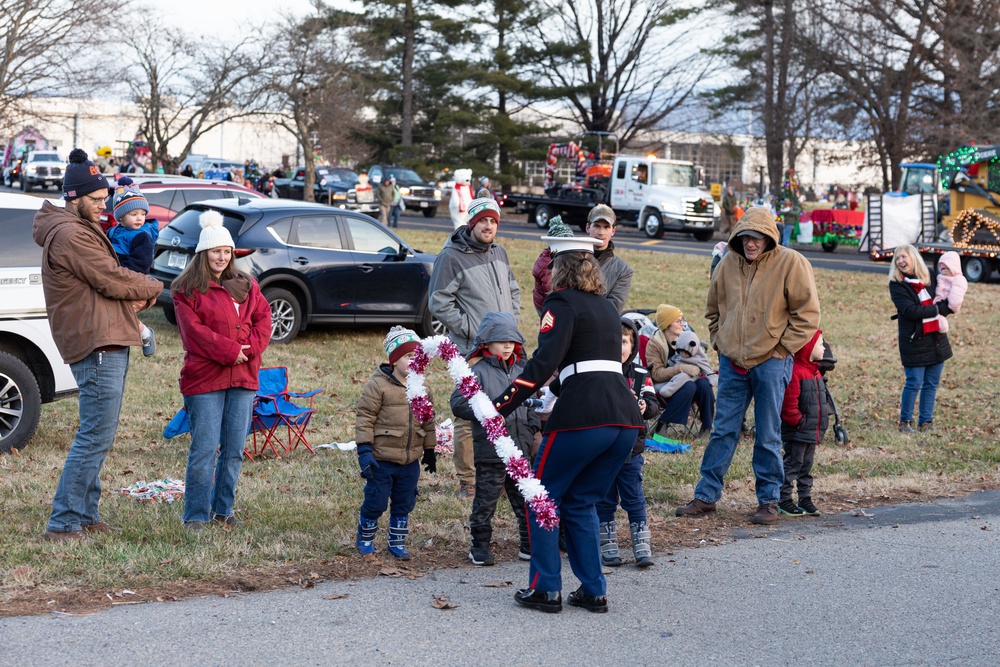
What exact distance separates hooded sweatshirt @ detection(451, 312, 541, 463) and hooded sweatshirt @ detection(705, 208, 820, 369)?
1.51 metres

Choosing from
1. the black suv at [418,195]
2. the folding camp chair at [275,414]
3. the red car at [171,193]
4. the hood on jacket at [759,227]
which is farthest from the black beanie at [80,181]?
the black suv at [418,195]

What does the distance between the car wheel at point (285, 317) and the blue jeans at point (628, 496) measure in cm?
788

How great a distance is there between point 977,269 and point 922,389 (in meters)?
16.1

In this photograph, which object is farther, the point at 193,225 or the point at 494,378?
the point at 193,225

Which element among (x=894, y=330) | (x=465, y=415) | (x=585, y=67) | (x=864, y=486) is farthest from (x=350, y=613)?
(x=585, y=67)

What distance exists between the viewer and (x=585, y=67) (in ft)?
171

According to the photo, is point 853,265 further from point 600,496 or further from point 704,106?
point 704,106

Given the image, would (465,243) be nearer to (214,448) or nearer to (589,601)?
(214,448)

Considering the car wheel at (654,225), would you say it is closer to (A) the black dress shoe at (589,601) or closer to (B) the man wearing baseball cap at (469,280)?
(B) the man wearing baseball cap at (469,280)

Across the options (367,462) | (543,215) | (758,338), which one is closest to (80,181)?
(367,462)

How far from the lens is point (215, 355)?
19.9 ft

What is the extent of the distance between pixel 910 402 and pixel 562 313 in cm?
649

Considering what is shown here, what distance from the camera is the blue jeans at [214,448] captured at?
20.3 ft

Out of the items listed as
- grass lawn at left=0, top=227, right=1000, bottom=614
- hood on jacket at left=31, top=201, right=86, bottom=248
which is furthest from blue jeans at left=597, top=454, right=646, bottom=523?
hood on jacket at left=31, top=201, right=86, bottom=248
